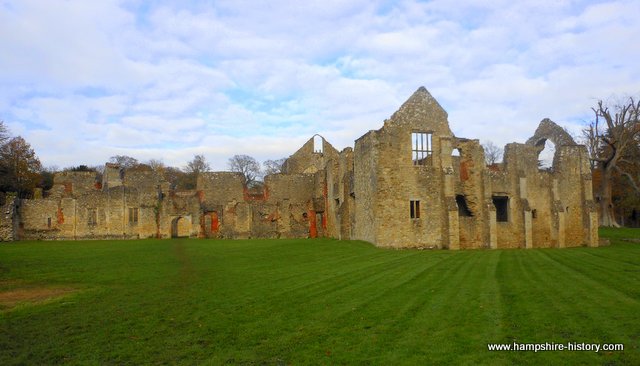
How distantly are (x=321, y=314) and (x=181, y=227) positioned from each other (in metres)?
39.2

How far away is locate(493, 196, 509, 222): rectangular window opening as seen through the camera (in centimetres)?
3250

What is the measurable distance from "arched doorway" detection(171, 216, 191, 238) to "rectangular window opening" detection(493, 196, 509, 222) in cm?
2519

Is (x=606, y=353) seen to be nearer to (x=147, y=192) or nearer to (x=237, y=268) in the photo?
(x=237, y=268)

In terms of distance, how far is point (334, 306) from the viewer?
35.7 feet

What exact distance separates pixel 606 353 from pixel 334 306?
5.31 metres

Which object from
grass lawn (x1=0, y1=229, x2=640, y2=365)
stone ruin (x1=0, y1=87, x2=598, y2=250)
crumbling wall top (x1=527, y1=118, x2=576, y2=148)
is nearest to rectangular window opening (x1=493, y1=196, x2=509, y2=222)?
stone ruin (x1=0, y1=87, x2=598, y2=250)

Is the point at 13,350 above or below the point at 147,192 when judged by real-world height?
below

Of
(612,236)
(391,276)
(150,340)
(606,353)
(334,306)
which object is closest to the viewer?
(606,353)

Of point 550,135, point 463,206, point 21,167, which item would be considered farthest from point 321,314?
point 21,167

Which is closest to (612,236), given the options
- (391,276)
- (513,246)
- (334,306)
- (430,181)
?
(513,246)

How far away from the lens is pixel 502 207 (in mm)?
33156

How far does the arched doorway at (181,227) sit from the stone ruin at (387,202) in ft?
0.43

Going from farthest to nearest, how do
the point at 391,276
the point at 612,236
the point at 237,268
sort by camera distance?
the point at 612,236 → the point at 237,268 → the point at 391,276

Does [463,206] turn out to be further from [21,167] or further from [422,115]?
[21,167]
